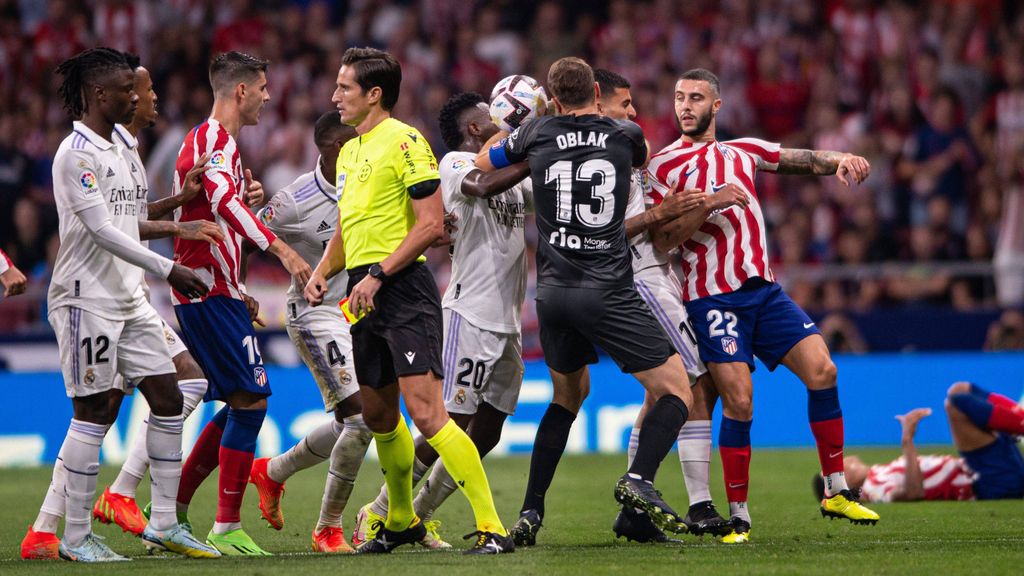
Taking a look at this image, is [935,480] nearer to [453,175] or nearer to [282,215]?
[453,175]

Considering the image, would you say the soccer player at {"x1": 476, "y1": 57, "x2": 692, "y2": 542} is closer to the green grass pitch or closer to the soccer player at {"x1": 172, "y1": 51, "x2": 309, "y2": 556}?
the green grass pitch

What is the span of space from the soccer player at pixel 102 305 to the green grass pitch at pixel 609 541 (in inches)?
14.1

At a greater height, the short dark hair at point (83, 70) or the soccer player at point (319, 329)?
the short dark hair at point (83, 70)

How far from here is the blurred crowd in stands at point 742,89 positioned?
51.4 ft

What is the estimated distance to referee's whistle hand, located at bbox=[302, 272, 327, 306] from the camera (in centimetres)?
682

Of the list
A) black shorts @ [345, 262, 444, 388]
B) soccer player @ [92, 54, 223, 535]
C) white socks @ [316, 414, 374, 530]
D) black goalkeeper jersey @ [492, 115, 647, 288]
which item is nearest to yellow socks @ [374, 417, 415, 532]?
black shorts @ [345, 262, 444, 388]

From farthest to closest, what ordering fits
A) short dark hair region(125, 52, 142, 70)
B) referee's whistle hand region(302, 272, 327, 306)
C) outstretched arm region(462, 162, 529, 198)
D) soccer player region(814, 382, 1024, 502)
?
soccer player region(814, 382, 1024, 502) < short dark hair region(125, 52, 142, 70) < outstretched arm region(462, 162, 529, 198) < referee's whistle hand region(302, 272, 327, 306)

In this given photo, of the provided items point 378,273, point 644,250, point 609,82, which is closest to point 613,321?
point 378,273

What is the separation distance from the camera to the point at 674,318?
26.7 feet

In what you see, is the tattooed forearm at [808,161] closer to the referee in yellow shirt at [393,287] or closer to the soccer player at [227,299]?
the referee in yellow shirt at [393,287]

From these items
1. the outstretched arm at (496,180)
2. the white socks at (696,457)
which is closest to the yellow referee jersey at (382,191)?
the outstretched arm at (496,180)

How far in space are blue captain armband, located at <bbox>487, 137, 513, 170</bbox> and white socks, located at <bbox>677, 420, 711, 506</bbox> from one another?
184 cm

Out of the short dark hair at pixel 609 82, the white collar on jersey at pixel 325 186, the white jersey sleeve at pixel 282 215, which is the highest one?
the short dark hair at pixel 609 82

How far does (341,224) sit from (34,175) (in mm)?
11297
